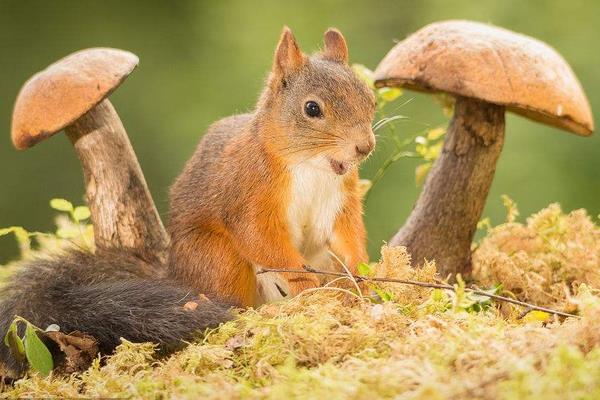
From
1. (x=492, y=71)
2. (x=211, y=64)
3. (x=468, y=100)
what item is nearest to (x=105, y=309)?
(x=492, y=71)

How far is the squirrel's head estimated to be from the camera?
206cm

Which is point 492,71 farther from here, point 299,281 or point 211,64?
point 211,64

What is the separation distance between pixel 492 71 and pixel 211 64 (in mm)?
3127

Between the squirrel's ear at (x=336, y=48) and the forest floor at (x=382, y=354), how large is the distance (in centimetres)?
61

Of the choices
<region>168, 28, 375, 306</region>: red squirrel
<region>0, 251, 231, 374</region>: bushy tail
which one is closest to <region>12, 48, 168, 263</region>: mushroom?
<region>168, 28, 375, 306</region>: red squirrel

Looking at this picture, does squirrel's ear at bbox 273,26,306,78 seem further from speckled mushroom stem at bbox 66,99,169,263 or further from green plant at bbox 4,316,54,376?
green plant at bbox 4,316,54,376

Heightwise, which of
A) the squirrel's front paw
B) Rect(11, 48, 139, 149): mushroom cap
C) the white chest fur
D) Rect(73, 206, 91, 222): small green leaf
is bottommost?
the squirrel's front paw

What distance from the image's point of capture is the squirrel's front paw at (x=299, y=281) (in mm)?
2186

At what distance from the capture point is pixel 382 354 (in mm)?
1569

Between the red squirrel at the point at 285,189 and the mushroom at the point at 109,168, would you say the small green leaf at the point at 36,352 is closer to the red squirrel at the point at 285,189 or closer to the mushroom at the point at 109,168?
the red squirrel at the point at 285,189

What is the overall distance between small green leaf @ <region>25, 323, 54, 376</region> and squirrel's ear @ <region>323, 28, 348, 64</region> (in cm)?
110

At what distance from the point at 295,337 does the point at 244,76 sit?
11.9ft

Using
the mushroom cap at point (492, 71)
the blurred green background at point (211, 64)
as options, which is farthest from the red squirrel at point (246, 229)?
the blurred green background at point (211, 64)

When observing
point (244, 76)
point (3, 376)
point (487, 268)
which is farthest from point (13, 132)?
point (244, 76)
